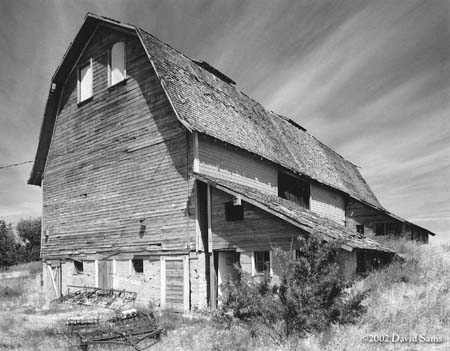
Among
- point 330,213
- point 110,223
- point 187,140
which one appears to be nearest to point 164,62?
point 187,140

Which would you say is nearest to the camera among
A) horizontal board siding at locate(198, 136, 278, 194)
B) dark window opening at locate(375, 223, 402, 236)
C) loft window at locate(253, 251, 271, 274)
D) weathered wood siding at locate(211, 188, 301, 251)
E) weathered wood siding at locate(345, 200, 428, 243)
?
weathered wood siding at locate(211, 188, 301, 251)

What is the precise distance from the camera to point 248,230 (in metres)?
13.0

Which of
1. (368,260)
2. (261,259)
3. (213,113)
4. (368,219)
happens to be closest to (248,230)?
(261,259)

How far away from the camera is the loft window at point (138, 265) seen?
15.6 meters

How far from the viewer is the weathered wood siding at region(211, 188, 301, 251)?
12.2m

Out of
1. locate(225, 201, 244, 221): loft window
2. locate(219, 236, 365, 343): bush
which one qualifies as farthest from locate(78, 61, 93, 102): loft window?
locate(219, 236, 365, 343): bush

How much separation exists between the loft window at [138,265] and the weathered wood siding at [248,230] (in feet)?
11.7

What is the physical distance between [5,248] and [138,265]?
2951cm

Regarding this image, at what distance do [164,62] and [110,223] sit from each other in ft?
22.6

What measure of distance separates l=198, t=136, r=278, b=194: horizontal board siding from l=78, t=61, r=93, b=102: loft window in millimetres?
7096

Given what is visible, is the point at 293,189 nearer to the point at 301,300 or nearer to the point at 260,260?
the point at 260,260

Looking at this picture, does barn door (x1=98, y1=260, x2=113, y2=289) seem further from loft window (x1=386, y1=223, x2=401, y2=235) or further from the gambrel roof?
loft window (x1=386, y1=223, x2=401, y2=235)

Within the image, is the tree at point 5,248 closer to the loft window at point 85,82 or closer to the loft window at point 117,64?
the loft window at point 85,82

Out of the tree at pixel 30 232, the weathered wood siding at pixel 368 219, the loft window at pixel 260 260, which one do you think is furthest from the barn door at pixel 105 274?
the tree at pixel 30 232
